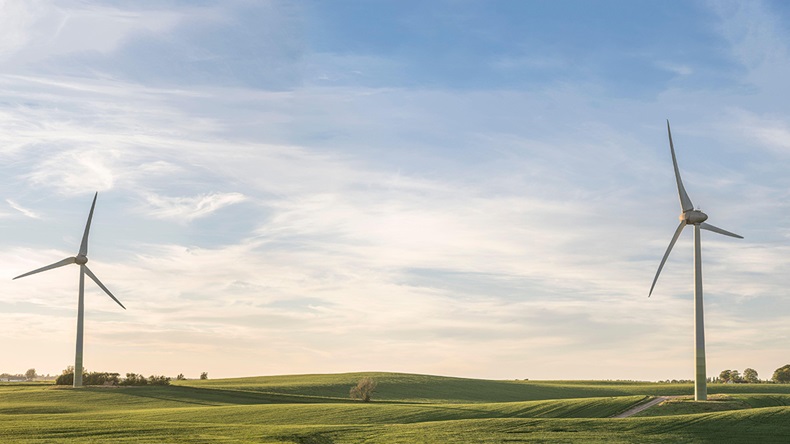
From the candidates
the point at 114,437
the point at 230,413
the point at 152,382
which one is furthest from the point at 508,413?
the point at 152,382

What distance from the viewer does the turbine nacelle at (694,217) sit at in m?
74.4

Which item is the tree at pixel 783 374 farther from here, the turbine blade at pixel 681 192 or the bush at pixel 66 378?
the bush at pixel 66 378

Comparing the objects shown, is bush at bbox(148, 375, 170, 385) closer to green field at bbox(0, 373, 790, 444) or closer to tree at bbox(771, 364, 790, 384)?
green field at bbox(0, 373, 790, 444)

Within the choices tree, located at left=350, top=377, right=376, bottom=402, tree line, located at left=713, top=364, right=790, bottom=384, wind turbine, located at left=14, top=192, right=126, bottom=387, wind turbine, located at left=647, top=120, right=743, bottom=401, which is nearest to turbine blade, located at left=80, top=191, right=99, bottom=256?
wind turbine, located at left=14, top=192, right=126, bottom=387

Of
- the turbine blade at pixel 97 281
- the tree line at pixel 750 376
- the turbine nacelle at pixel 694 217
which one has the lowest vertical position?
the tree line at pixel 750 376

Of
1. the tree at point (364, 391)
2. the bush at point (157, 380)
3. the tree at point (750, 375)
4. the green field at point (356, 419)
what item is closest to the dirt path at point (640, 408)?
the green field at point (356, 419)

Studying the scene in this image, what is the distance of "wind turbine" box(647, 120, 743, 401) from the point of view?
69.8m

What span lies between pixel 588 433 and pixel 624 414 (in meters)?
15.8

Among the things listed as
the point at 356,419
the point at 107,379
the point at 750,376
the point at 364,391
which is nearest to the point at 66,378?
the point at 107,379

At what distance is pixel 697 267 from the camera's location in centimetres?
7194

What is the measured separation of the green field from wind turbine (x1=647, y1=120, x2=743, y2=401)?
2383mm

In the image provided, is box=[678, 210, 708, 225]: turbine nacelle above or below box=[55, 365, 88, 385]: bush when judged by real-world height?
above

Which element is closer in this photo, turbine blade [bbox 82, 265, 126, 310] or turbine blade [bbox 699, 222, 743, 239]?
turbine blade [bbox 699, 222, 743, 239]

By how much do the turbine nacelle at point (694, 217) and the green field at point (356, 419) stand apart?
1638 centimetres
